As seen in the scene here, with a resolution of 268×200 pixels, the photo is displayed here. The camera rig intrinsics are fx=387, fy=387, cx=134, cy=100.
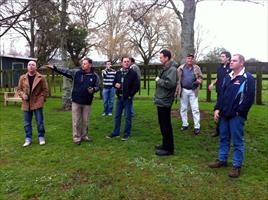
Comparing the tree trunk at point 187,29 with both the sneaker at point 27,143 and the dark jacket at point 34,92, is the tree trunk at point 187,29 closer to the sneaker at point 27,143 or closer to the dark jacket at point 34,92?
the dark jacket at point 34,92

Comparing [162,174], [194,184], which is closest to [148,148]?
[162,174]

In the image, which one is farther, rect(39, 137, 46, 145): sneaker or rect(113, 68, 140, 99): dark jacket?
rect(39, 137, 46, 145): sneaker

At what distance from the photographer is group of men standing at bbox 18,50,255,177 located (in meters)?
5.91

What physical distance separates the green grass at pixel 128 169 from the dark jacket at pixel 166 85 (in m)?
1.03

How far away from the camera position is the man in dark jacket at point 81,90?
7988 millimetres

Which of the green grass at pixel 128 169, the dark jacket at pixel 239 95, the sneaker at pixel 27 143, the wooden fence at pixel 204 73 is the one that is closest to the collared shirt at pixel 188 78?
the green grass at pixel 128 169

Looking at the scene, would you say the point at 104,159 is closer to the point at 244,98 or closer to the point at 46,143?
the point at 46,143

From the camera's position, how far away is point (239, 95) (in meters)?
5.81

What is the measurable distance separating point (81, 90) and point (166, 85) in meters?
2.00

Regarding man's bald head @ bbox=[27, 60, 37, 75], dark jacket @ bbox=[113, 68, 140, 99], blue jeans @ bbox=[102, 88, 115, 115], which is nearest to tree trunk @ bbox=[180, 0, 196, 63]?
blue jeans @ bbox=[102, 88, 115, 115]

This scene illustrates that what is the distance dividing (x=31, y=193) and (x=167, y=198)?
198cm

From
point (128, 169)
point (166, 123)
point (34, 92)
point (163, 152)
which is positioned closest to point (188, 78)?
point (166, 123)

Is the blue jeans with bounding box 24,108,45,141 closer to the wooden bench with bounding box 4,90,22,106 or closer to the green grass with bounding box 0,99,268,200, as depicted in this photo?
the green grass with bounding box 0,99,268,200

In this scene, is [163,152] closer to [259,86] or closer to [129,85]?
[129,85]
